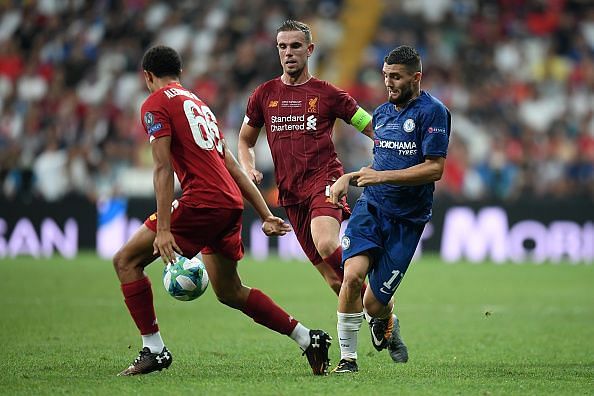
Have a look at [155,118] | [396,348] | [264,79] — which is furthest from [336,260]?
[264,79]

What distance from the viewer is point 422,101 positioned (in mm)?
7645

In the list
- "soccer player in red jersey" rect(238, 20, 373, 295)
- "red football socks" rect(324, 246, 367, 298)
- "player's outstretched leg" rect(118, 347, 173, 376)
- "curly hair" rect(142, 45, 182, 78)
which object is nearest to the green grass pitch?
"player's outstretched leg" rect(118, 347, 173, 376)

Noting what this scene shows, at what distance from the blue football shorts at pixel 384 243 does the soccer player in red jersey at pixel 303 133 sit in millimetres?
630

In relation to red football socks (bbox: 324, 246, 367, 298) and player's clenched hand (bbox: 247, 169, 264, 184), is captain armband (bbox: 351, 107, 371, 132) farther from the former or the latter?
red football socks (bbox: 324, 246, 367, 298)

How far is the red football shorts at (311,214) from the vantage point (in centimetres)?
833

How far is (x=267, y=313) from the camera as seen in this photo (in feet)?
25.0

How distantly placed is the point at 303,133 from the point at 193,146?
149 cm

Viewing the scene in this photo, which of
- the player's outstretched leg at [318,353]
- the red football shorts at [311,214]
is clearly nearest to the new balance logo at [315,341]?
the player's outstretched leg at [318,353]

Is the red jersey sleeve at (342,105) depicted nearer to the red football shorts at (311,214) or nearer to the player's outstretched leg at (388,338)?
the red football shorts at (311,214)

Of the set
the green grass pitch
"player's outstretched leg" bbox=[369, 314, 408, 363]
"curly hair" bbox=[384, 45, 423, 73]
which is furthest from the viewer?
"player's outstretched leg" bbox=[369, 314, 408, 363]

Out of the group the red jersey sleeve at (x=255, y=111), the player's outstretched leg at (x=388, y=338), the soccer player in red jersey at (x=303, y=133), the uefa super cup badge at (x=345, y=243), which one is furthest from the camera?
the red jersey sleeve at (x=255, y=111)

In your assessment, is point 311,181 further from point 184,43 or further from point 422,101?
point 184,43

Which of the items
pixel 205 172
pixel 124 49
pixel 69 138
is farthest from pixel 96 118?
pixel 205 172

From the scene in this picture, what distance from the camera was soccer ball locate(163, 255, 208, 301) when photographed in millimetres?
7348
